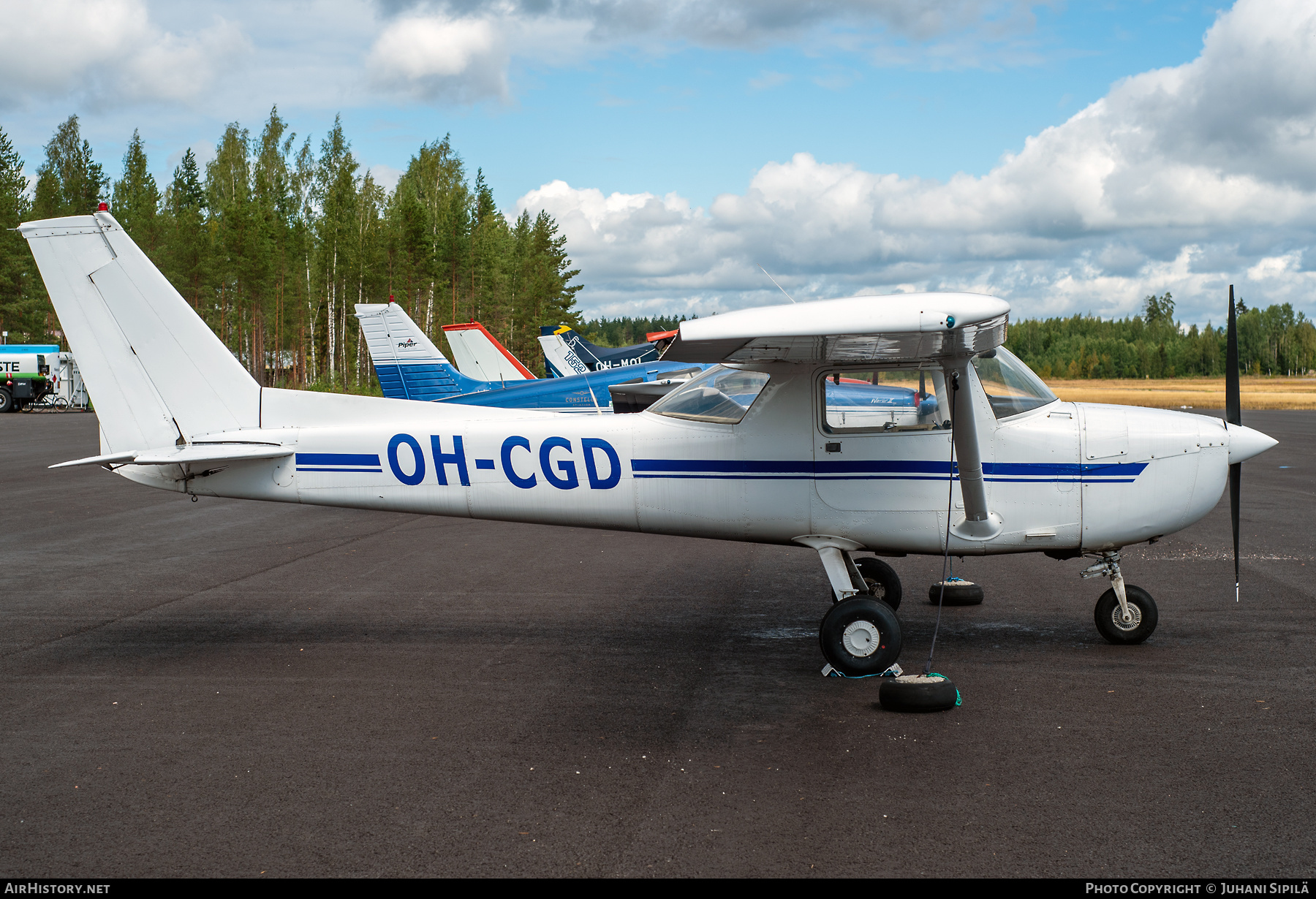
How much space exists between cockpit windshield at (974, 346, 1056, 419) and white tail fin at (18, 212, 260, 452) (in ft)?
16.3

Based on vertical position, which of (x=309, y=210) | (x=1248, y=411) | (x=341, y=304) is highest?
(x=309, y=210)

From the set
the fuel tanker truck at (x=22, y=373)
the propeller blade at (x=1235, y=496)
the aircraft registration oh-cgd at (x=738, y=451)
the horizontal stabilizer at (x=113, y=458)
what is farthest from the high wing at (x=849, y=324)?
the fuel tanker truck at (x=22, y=373)

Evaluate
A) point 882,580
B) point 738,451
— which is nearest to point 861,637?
point 738,451

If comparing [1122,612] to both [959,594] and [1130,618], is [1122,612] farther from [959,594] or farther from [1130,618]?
[959,594]

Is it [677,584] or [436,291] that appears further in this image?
[436,291]

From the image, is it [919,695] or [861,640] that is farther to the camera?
[861,640]

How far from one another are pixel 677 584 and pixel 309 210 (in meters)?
62.6

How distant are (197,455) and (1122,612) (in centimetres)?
618

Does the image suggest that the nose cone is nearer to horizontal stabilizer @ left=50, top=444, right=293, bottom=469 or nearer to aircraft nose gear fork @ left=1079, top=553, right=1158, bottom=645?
aircraft nose gear fork @ left=1079, top=553, right=1158, bottom=645

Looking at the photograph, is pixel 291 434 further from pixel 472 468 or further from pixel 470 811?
pixel 470 811

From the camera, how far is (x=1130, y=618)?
20.5ft

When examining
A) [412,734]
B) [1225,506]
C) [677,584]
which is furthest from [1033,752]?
[1225,506]
